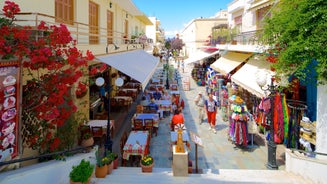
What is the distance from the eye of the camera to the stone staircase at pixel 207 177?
→ 726 centimetres

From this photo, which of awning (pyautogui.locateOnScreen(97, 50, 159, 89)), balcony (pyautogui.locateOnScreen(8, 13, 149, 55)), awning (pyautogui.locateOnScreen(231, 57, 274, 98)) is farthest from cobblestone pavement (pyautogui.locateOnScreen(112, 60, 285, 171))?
balcony (pyautogui.locateOnScreen(8, 13, 149, 55))

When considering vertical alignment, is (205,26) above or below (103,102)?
above

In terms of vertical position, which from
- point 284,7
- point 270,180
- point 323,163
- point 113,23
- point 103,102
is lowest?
point 270,180

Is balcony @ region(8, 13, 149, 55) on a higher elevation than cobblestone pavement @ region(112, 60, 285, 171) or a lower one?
higher

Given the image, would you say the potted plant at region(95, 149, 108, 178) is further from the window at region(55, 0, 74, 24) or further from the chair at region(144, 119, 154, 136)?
the window at region(55, 0, 74, 24)

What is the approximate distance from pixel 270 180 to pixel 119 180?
414 centimetres

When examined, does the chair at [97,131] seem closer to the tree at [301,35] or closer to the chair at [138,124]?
the chair at [138,124]

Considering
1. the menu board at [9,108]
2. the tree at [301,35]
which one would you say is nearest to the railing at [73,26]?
the menu board at [9,108]

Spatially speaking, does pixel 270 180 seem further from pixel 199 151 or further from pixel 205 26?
pixel 205 26

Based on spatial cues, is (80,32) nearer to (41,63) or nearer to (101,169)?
(41,63)

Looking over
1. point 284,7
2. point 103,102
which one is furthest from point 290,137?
point 103,102

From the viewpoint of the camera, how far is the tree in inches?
256

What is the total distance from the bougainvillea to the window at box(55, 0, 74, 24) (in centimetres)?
388

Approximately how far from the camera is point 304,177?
756cm
